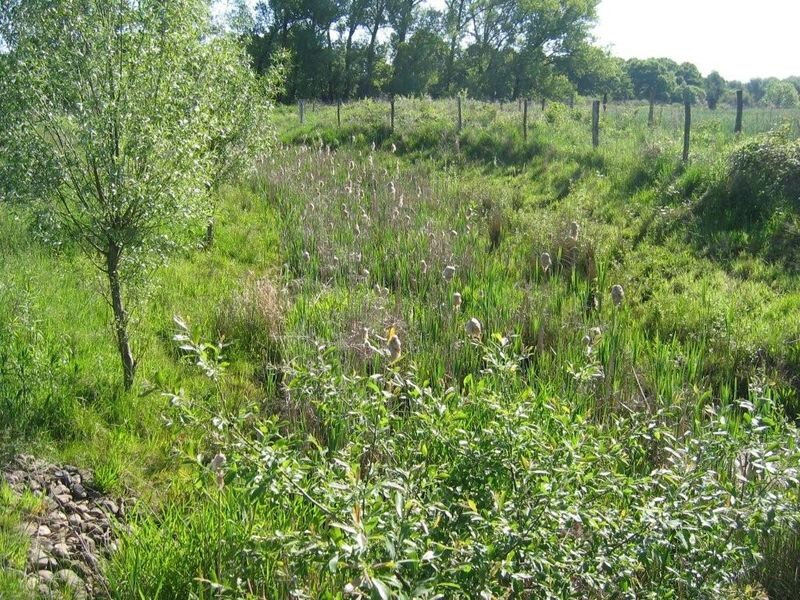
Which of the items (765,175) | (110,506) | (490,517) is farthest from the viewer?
(765,175)

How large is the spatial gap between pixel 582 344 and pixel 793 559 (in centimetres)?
235

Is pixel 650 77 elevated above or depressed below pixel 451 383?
above

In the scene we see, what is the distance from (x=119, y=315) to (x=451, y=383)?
245cm

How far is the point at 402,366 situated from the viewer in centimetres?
436

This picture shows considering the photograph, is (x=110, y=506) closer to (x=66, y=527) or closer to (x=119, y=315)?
(x=66, y=527)

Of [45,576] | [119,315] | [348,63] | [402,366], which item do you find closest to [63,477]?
[45,576]

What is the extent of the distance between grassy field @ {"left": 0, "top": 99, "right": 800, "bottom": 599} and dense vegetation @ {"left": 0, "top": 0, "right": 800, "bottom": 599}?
3cm

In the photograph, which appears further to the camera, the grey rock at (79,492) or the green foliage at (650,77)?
the green foliage at (650,77)

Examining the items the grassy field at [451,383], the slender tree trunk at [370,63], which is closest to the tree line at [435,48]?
the slender tree trunk at [370,63]

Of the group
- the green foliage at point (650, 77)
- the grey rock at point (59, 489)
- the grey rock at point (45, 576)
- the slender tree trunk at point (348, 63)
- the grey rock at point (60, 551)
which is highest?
the green foliage at point (650, 77)

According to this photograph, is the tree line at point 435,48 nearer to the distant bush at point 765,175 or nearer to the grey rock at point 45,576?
the distant bush at point 765,175

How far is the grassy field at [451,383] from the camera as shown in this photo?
2.07m

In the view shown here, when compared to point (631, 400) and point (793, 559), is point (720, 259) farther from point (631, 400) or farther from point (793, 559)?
point (793, 559)

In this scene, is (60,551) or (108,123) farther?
(108,123)
